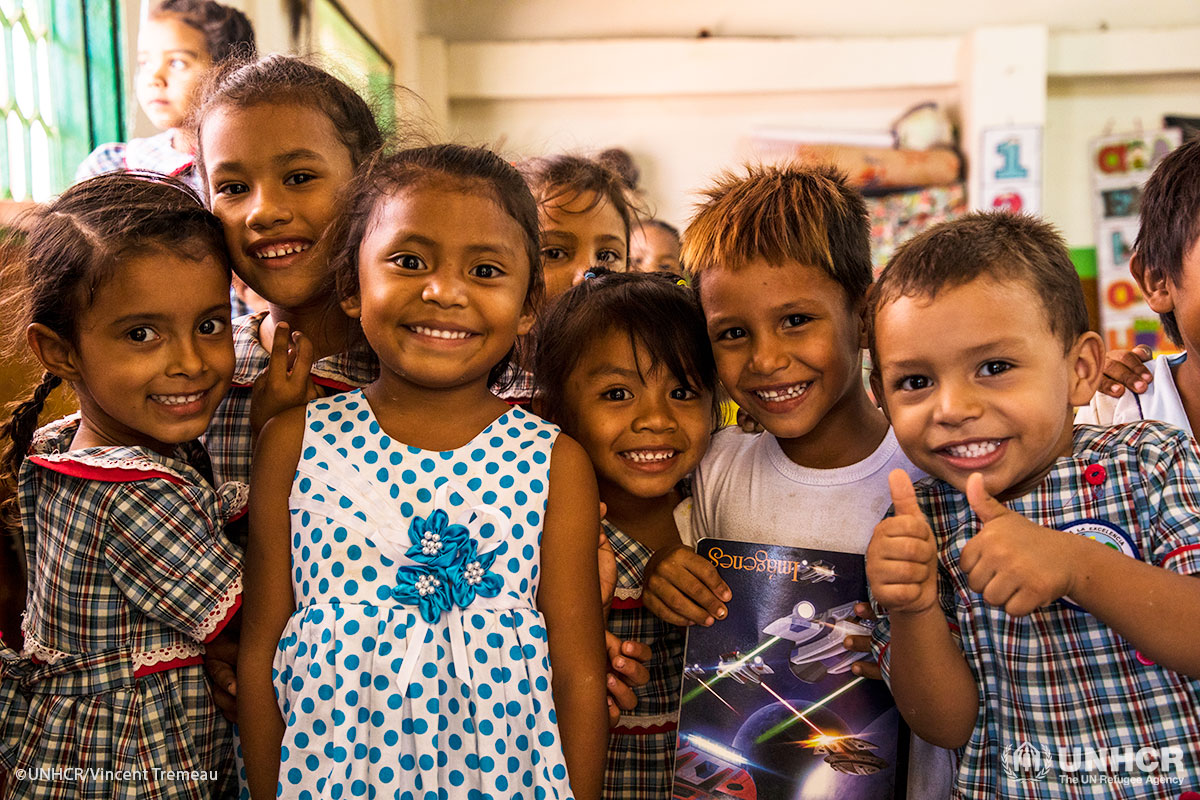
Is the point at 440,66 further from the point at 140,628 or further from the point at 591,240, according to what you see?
the point at 140,628

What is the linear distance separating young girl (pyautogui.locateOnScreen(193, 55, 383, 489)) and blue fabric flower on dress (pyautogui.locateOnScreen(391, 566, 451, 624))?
1.48ft

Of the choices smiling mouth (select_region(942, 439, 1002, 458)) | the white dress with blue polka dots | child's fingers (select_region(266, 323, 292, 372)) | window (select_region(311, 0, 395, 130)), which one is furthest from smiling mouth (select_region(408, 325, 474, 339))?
window (select_region(311, 0, 395, 130))

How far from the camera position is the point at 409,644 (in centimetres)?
138

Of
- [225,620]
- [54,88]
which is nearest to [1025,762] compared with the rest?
[225,620]

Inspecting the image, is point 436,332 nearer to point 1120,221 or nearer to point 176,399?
point 176,399

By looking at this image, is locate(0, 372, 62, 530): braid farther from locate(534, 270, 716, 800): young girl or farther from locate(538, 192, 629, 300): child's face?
locate(538, 192, 629, 300): child's face

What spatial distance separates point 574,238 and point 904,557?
1.43 metres

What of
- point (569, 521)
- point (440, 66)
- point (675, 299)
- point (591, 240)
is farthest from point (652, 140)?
point (569, 521)

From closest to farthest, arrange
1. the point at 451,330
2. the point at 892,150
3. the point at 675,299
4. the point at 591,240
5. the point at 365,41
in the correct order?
the point at 451,330
the point at 675,299
the point at 591,240
the point at 365,41
the point at 892,150

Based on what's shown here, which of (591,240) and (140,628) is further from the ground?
(591,240)

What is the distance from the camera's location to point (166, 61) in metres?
3.35

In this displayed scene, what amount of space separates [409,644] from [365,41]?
17.5 ft

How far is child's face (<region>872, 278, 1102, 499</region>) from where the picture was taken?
53.2 inches

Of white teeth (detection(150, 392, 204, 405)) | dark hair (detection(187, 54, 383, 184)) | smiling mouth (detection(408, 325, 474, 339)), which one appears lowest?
white teeth (detection(150, 392, 204, 405))
